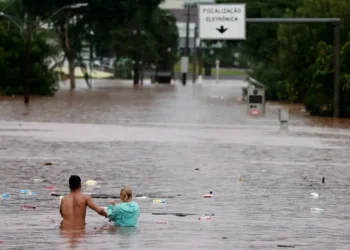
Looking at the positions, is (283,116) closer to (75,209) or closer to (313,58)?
(313,58)

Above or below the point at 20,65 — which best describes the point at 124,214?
above

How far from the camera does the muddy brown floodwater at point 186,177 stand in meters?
13.2

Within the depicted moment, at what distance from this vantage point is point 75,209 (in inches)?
544

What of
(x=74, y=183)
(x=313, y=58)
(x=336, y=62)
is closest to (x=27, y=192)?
(x=74, y=183)

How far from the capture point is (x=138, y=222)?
1441cm

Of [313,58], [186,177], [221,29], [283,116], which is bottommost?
[283,116]

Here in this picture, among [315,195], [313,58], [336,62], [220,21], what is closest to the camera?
[315,195]

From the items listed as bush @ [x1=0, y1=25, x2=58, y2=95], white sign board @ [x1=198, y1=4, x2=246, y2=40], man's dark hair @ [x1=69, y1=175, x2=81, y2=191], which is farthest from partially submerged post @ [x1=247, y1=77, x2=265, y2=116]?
man's dark hair @ [x1=69, y1=175, x2=81, y2=191]

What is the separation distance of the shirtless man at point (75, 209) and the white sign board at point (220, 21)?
3772 centimetres

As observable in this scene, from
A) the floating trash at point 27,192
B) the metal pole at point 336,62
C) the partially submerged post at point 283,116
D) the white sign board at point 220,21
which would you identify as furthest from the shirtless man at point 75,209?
the white sign board at point 220,21

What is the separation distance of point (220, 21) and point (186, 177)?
31968 mm

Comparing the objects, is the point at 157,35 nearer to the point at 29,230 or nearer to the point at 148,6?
the point at 148,6

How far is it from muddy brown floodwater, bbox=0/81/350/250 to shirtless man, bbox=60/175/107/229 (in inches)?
6.1

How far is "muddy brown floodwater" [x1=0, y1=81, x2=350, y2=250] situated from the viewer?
521 inches
